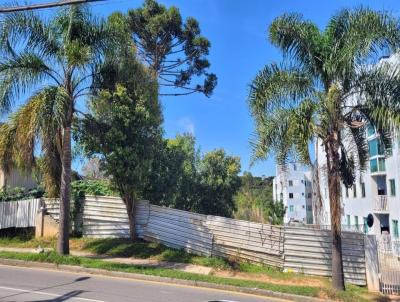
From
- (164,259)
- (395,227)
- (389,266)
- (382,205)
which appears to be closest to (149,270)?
(164,259)

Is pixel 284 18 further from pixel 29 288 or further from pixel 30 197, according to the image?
pixel 30 197

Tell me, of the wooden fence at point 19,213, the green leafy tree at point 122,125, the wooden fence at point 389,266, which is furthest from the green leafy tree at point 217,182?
the wooden fence at point 389,266

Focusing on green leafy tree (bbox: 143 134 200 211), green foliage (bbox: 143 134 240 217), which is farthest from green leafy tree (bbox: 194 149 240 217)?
green leafy tree (bbox: 143 134 200 211)

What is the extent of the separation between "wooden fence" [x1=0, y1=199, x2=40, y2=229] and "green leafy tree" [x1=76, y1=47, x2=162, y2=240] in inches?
178

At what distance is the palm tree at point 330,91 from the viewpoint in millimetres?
11438

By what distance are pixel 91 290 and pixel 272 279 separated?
5614mm

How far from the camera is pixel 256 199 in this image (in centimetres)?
6197

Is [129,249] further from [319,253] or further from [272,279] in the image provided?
[319,253]

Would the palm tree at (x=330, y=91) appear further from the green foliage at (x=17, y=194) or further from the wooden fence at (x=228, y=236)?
the green foliage at (x=17, y=194)

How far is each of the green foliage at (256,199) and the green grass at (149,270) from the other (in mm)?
18508

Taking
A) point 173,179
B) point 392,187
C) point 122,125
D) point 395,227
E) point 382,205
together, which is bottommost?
point 395,227

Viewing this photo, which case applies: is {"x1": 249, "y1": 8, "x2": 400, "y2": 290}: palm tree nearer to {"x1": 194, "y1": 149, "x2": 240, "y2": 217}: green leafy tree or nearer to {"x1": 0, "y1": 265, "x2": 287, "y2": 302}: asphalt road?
{"x1": 0, "y1": 265, "x2": 287, "y2": 302}: asphalt road

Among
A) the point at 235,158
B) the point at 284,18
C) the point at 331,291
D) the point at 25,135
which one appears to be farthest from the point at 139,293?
the point at 235,158

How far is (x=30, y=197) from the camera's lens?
19953 mm
